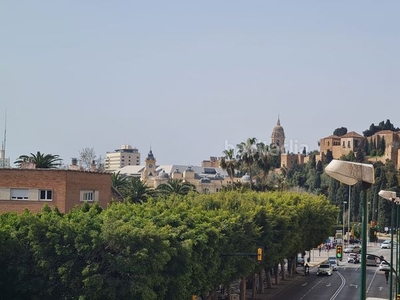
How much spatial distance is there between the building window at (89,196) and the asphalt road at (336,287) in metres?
15.0

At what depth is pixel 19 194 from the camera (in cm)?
5378

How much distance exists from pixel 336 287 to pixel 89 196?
23473mm

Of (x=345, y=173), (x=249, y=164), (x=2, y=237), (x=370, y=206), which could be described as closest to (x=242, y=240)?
(x=2, y=237)

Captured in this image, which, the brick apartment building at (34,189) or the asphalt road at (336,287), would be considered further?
the asphalt road at (336,287)

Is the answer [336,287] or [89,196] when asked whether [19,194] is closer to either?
[89,196]

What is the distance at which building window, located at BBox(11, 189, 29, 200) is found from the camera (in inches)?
2112

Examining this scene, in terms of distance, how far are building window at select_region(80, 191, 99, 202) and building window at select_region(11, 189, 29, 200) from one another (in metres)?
3.92

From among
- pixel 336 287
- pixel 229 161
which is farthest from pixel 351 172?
pixel 229 161

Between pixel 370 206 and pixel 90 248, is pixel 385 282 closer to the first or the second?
pixel 90 248

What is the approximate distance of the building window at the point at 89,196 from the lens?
56.2m

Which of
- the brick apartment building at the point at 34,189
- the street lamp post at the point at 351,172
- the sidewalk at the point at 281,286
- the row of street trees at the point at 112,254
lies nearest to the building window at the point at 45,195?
the brick apartment building at the point at 34,189

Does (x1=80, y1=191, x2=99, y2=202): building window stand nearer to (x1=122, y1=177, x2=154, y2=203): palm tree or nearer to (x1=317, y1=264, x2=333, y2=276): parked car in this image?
(x1=122, y1=177, x2=154, y2=203): palm tree

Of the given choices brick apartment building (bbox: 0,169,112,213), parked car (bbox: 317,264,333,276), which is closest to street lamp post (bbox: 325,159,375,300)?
brick apartment building (bbox: 0,169,112,213)

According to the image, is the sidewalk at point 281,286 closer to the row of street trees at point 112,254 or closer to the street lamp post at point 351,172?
the row of street trees at point 112,254
